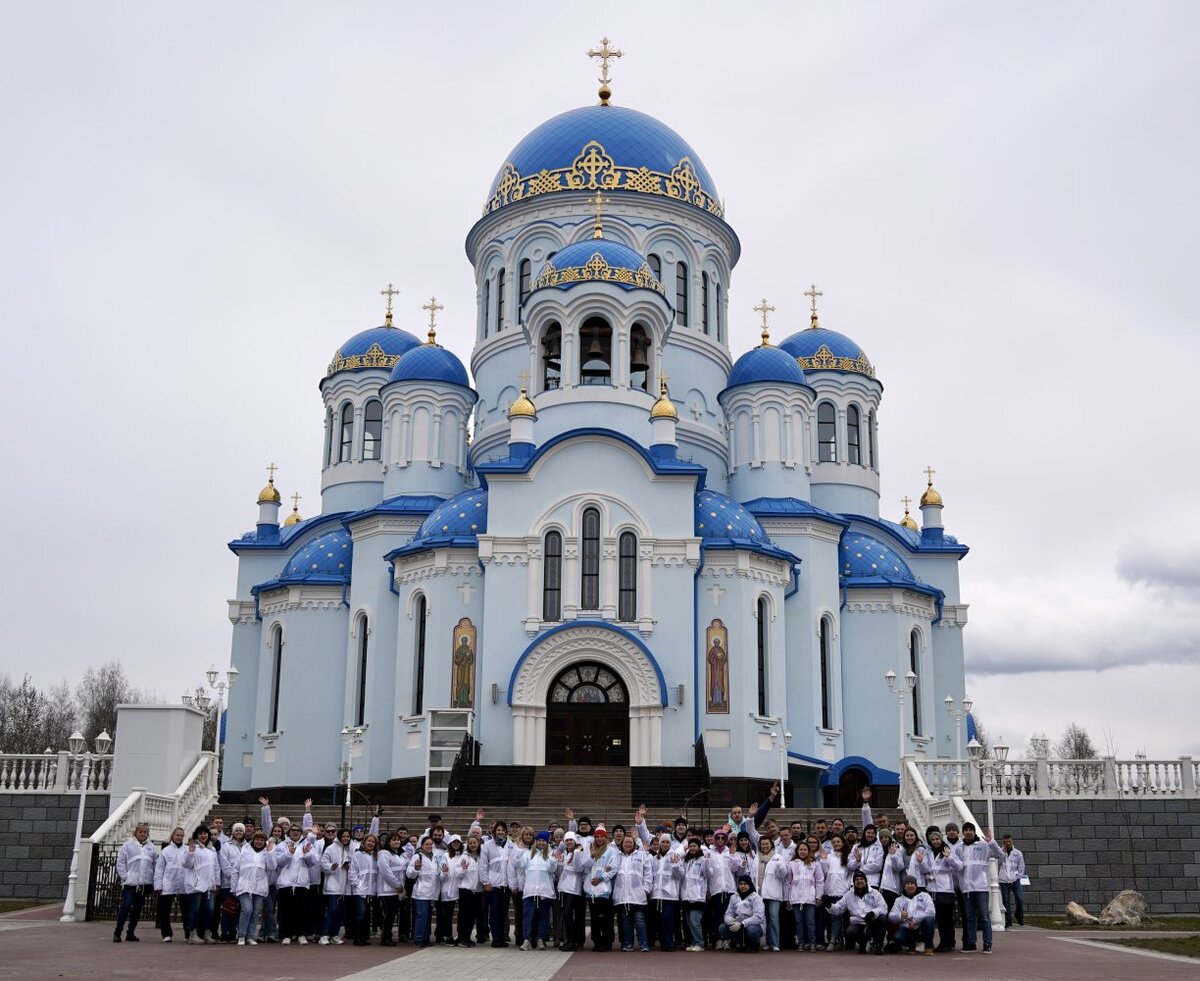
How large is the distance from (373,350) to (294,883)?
2272cm

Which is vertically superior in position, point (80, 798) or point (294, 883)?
point (80, 798)

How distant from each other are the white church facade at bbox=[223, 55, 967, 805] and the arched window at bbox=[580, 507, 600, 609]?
0.21ft

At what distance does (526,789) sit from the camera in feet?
81.1

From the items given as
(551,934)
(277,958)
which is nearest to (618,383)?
(551,934)

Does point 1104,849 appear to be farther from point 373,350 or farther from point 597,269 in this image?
point 373,350

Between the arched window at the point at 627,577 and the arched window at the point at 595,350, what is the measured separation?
15.1 feet

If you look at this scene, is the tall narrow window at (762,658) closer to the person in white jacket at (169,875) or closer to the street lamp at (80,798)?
the street lamp at (80,798)

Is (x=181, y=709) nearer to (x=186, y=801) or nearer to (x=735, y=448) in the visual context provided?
(x=186, y=801)

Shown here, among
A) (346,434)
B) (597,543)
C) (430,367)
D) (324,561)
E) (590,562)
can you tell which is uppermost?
(430,367)

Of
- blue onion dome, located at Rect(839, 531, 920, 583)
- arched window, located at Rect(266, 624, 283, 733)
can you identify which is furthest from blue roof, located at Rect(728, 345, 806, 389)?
arched window, located at Rect(266, 624, 283, 733)

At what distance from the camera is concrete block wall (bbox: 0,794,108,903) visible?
20984 mm

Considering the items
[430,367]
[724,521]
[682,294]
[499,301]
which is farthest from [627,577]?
[499,301]

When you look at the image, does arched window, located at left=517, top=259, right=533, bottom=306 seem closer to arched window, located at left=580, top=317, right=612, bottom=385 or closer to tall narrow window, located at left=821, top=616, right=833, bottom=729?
arched window, located at left=580, top=317, right=612, bottom=385

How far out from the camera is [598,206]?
33.0 m
